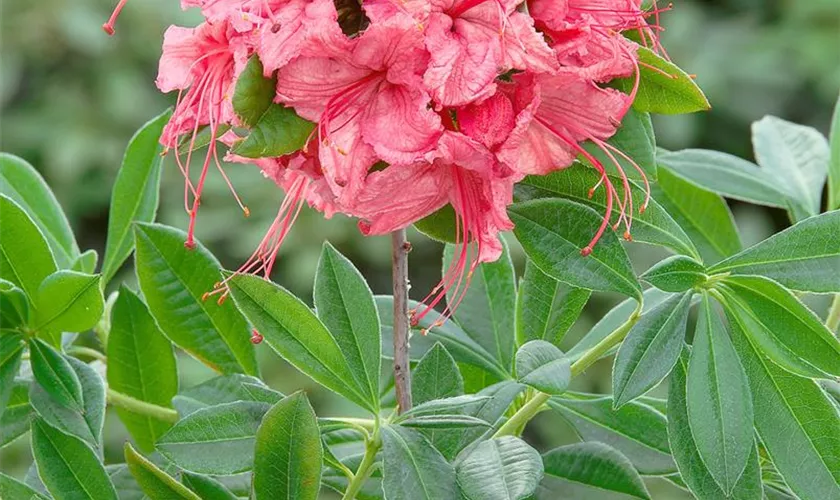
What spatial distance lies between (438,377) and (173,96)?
2.01 metres


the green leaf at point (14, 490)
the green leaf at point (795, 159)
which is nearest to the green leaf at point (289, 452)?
the green leaf at point (14, 490)

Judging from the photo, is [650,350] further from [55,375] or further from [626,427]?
[55,375]

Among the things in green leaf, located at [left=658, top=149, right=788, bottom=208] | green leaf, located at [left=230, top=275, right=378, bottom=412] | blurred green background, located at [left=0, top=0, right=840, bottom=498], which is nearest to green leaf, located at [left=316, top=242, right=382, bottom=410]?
green leaf, located at [left=230, top=275, right=378, bottom=412]

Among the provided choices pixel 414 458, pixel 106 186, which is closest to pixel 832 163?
pixel 414 458

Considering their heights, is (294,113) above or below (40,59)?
above

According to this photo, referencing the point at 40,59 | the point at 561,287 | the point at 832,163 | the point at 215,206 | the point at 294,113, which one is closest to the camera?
the point at 294,113

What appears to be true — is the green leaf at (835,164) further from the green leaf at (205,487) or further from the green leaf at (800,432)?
the green leaf at (205,487)

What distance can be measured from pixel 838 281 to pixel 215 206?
6.35 ft

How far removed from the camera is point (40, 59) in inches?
105

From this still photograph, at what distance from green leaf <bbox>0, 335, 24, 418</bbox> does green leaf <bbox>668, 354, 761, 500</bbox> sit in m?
0.35

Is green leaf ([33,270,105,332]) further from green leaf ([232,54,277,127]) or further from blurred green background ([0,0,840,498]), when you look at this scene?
blurred green background ([0,0,840,498])

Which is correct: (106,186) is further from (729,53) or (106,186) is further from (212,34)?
(212,34)

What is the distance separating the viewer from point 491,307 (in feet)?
2.47

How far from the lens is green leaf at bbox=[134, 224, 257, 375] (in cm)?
71
